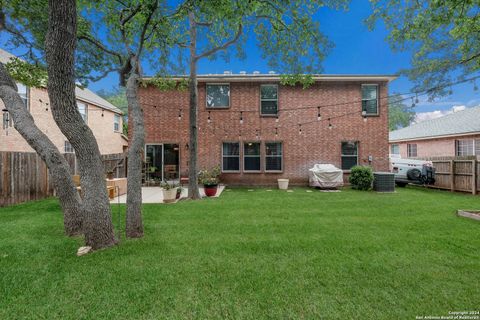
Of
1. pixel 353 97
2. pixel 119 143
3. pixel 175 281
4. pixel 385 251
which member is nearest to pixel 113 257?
pixel 175 281

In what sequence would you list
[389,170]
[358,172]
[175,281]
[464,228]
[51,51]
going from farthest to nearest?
1. [389,170]
2. [358,172]
3. [464,228]
4. [51,51]
5. [175,281]

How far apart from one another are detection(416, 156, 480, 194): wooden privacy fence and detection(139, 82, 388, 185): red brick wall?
2.17 metres

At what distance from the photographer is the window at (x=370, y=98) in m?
11.8

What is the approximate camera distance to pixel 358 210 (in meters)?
6.30

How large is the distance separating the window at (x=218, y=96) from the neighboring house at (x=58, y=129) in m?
5.65

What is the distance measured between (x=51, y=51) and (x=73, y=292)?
10.7ft

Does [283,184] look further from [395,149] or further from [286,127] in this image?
[395,149]

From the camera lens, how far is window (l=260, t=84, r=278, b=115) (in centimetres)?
1192

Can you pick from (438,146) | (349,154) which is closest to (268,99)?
(349,154)

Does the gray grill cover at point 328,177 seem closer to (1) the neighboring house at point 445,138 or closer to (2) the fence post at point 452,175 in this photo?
(2) the fence post at point 452,175

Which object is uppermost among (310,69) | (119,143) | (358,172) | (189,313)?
(310,69)

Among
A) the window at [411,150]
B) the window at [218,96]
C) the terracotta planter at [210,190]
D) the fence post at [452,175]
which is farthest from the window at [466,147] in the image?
the terracotta planter at [210,190]

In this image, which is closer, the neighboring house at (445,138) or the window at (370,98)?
the window at (370,98)

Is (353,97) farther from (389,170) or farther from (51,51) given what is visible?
(51,51)
